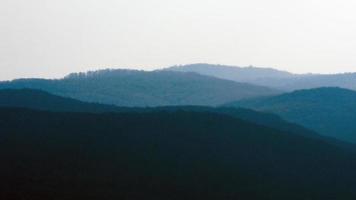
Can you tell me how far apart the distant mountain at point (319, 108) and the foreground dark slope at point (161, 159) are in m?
49.1

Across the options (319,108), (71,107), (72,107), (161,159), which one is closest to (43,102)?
(71,107)

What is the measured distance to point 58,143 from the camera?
70.8m

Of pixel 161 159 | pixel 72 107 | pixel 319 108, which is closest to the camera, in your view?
pixel 161 159

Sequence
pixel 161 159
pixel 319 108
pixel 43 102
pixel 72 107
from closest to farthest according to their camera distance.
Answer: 1. pixel 161 159
2. pixel 72 107
3. pixel 43 102
4. pixel 319 108

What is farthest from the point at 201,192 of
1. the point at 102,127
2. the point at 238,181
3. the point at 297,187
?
the point at 102,127

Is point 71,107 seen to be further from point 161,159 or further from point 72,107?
point 161,159

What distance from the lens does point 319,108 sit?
164m

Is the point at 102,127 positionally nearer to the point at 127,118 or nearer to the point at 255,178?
the point at 127,118

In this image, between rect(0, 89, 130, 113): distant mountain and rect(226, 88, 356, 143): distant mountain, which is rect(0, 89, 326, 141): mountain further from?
rect(226, 88, 356, 143): distant mountain

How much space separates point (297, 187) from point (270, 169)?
202 inches

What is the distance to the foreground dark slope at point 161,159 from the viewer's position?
194 feet

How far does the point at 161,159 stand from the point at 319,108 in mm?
97749

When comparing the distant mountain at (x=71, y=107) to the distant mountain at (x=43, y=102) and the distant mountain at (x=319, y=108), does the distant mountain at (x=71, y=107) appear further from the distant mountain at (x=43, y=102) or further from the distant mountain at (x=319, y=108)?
the distant mountain at (x=319, y=108)

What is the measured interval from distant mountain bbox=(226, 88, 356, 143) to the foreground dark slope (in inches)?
1933
